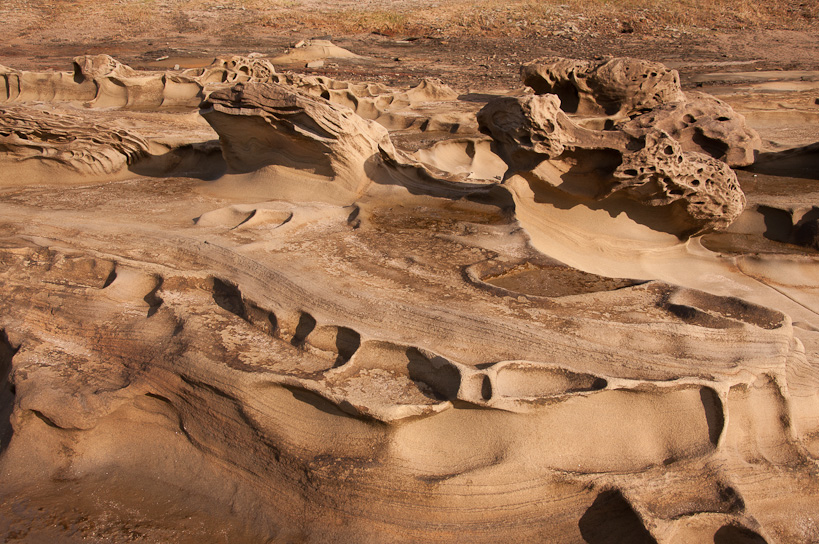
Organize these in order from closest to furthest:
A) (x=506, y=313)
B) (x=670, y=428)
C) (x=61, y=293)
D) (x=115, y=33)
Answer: (x=670, y=428)
(x=506, y=313)
(x=61, y=293)
(x=115, y=33)

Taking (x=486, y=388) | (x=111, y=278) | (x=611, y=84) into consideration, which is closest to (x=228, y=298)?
(x=111, y=278)

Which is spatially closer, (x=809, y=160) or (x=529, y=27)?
(x=809, y=160)

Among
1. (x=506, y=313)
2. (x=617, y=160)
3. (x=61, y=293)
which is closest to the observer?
(x=506, y=313)

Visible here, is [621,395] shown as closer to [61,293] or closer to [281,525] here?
[281,525]

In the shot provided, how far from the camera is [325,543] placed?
180 cm

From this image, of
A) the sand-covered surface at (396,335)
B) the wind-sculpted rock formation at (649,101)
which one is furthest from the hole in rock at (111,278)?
the wind-sculpted rock formation at (649,101)

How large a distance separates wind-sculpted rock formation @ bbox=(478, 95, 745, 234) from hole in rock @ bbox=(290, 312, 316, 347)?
1.56 metres

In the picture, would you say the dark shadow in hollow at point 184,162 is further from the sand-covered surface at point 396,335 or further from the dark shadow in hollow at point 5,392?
the dark shadow in hollow at point 5,392

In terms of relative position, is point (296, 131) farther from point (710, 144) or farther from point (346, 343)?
point (710, 144)

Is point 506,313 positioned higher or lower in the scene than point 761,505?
higher

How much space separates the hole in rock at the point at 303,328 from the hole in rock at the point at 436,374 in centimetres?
43

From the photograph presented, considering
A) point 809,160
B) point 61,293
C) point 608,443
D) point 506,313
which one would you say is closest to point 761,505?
point 608,443

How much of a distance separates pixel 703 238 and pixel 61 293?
3613 millimetres

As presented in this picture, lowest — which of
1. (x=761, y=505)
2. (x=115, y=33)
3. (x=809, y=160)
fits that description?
(x=115, y=33)
